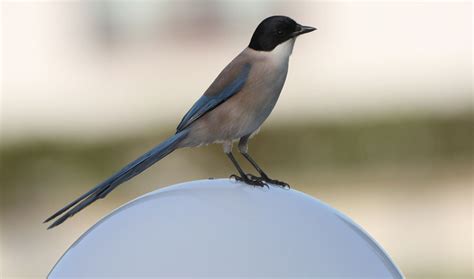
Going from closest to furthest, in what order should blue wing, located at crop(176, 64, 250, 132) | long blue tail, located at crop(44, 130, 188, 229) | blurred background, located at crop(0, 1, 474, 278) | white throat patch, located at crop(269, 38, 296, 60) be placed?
1. long blue tail, located at crop(44, 130, 188, 229)
2. blue wing, located at crop(176, 64, 250, 132)
3. white throat patch, located at crop(269, 38, 296, 60)
4. blurred background, located at crop(0, 1, 474, 278)

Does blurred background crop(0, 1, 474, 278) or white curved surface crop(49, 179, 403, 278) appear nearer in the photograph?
white curved surface crop(49, 179, 403, 278)

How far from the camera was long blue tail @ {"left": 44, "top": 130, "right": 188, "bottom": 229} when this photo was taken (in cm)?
318

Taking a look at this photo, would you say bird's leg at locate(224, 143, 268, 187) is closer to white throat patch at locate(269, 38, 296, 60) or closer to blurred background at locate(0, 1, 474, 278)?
white throat patch at locate(269, 38, 296, 60)

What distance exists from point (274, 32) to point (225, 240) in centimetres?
173

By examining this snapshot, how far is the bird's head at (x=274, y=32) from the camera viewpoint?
155 inches

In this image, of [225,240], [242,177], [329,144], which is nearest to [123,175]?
[242,177]

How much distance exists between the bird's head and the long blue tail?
0.45 meters

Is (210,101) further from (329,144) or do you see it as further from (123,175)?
(329,144)

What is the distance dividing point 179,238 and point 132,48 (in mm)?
15077

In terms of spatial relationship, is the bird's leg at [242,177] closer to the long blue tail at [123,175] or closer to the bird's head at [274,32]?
the long blue tail at [123,175]

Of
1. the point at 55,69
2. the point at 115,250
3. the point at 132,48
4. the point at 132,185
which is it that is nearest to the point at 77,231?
the point at 132,185

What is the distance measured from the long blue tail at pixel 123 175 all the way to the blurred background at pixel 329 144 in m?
6.66

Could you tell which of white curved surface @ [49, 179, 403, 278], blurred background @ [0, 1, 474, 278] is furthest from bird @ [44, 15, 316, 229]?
blurred background @ [0, 1, 474, 278]

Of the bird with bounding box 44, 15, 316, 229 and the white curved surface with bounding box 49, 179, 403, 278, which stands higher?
the bird with bounding box 44, 15, 316, 229
